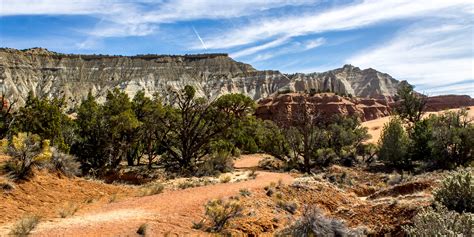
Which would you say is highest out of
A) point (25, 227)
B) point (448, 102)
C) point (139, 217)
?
point (448, 102)

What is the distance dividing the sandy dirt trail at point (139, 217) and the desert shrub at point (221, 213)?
1.53 feet

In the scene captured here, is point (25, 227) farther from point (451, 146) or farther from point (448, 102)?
point (448, 102)

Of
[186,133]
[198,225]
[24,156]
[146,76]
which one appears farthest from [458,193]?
[146,76]

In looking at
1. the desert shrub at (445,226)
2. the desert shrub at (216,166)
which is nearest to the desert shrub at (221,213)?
the desert shrub at (445,226)

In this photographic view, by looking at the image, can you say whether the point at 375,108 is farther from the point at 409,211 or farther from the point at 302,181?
the point at 409,211

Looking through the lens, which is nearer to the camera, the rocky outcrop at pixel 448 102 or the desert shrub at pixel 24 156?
the desert shrub at pixel 24 156

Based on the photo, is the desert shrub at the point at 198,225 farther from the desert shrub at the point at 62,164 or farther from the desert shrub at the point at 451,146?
the desert shrub at the point at 451,146

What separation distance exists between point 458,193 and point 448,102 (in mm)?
102739

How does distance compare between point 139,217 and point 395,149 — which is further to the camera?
point 395,149

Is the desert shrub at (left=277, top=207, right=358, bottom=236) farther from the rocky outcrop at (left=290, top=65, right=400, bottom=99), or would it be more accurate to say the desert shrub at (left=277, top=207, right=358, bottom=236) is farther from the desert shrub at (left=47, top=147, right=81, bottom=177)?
the rocky outcrop at (left=290, top=65, right=400, bottom=99)

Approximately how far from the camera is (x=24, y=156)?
48.3 feet

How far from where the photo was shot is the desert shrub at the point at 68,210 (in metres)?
12.0

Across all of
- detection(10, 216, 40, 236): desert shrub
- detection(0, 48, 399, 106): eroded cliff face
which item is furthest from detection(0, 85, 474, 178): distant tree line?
detection(0, 48, 399, 106): eroded cliff face

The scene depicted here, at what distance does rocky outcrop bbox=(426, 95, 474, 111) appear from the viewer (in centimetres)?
9739
